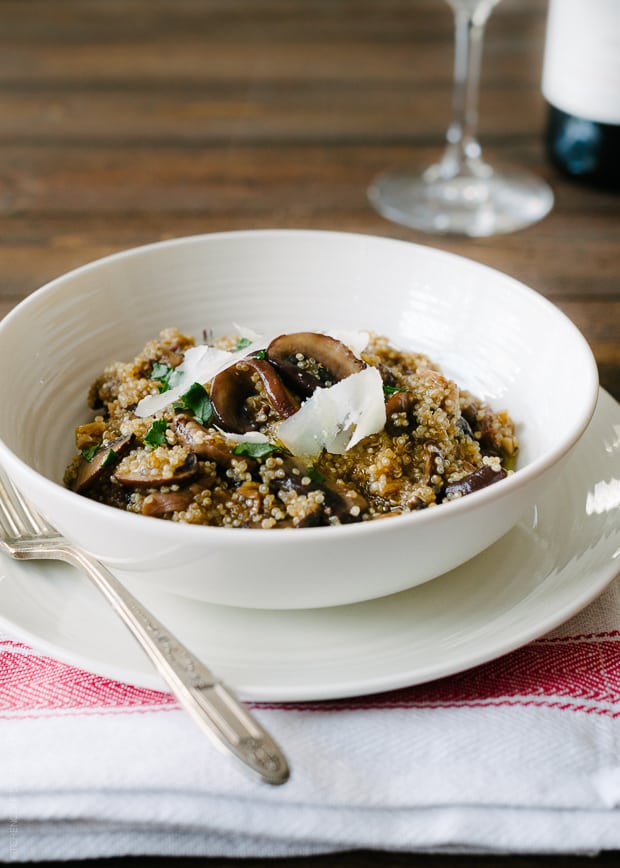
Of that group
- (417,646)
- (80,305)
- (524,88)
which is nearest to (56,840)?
(417,646)

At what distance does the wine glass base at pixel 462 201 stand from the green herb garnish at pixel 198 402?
152 cm

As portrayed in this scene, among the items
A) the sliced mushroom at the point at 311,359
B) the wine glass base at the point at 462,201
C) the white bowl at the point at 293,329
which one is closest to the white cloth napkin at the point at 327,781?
the white bowl at the point at 293,329

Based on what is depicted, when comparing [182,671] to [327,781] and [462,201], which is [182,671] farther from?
[462,201]

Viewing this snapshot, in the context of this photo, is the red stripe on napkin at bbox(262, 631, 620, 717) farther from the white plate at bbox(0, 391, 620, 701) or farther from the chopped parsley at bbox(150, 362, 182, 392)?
the chopped parsley at bbox(150, 362, 182, 392)

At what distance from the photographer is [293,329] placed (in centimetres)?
191

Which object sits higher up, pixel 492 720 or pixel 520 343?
pixel 520 343

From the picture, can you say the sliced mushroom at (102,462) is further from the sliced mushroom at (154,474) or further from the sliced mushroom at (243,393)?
the sliced mushroom at (243,393)

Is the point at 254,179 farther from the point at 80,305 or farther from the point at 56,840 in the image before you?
the point at 56,840

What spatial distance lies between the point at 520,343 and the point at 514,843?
2.83 feet

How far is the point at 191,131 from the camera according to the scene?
344 cm

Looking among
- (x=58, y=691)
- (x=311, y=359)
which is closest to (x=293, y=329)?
(x=311, y=359)

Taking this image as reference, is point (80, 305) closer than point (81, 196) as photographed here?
Yes

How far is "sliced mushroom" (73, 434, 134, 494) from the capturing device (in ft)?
4.68

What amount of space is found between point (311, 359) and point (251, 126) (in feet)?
7.10
